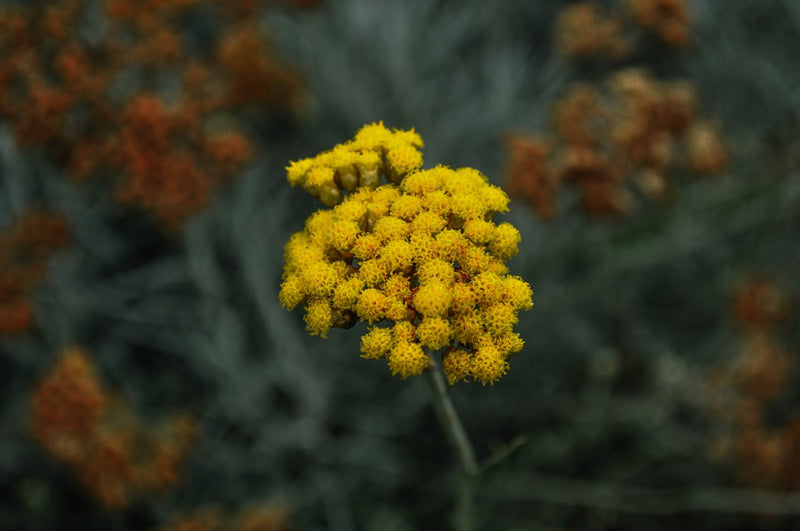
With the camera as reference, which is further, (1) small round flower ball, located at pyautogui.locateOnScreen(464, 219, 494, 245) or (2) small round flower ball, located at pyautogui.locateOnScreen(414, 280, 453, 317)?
(1) small round flower ball, located at pyautogui.locateOnScreen(464, 219, 494, 245)

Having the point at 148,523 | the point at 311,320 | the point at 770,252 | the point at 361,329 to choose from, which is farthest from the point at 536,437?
the point at 311,320

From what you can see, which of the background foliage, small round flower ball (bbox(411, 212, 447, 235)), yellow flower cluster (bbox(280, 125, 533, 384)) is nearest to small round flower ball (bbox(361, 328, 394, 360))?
yellow flower cluster (bbox(280, 125, 533, 384))

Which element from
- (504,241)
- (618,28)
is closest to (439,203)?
(504,241)

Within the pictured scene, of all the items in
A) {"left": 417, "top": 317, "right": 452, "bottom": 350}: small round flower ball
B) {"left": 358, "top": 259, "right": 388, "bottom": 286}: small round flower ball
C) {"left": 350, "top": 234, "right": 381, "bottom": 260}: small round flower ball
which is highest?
{"left": 350, "top": 234, "right": 381, "bottom": 260}: small round flower ball

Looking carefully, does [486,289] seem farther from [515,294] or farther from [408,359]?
[408,359]

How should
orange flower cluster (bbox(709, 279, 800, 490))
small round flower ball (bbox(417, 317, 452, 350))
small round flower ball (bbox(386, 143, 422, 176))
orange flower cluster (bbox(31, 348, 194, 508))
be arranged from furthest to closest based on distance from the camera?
orange flower cluster (bbox(709, 279, 800, 490))
orange flower cluster (bbox(31, 348, 194, 508))
small round flower ball (bbox(386, 143, 422, 176))
small round flower ball (bbox(417, 317, 452, 350))

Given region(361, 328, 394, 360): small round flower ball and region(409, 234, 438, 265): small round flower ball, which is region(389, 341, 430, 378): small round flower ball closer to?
region(361, 328, 394, 360): small round flower ball
